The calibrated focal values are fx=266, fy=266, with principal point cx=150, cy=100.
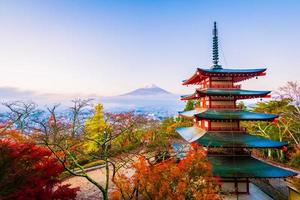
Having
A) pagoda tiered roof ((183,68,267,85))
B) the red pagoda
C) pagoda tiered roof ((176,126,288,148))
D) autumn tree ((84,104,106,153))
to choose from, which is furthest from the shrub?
autumn tree ((84,104,106,153))

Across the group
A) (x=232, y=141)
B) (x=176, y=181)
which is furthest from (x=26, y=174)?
(x=232, y=141)

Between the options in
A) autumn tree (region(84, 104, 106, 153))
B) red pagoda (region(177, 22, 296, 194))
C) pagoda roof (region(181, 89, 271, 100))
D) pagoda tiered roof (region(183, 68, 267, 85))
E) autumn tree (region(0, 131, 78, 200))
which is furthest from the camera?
autumn tree (region(84, 104, 106, 153))

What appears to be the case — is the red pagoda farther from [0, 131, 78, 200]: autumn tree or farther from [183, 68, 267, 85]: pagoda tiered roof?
[0, 131, 78, 200]: autumn tree

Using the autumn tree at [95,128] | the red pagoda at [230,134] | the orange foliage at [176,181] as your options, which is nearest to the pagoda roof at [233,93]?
the red pagoda at [230,134]

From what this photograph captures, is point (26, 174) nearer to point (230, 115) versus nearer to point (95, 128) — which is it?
point (230, 115)

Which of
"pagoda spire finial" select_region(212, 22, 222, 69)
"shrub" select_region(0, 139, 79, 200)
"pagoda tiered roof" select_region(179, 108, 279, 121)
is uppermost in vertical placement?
"pagoda spire finial" select_region(212, 22, 222, 69)

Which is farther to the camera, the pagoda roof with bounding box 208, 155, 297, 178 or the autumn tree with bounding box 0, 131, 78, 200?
the pagoda roof with bounding box 208, 155, 297, 178

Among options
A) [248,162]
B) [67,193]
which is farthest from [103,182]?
[248,162]

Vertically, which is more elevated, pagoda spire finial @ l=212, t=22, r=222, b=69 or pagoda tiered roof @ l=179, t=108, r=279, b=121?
pagoda spire finial @ l=212, t=22, r=222, b=69

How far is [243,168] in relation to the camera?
15.0 m

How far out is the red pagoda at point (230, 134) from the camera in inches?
588

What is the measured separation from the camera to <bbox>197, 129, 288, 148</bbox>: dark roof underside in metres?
15.2

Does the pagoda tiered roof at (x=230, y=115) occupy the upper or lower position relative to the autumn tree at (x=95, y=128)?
upper

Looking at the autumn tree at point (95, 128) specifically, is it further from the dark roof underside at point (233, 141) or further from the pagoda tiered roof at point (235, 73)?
the dark roof underside at point (233, 141)
